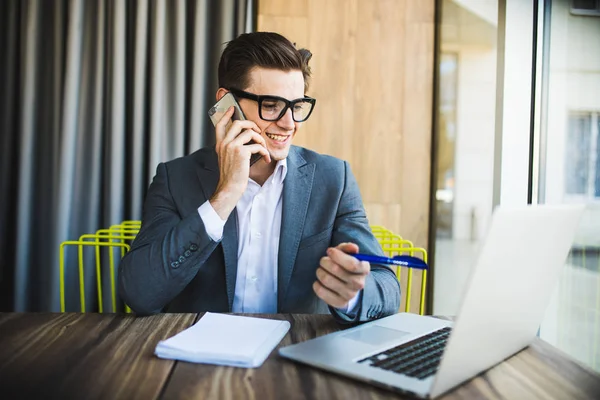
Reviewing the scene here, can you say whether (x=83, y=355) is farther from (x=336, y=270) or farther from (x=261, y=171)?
(x=261, y=171)

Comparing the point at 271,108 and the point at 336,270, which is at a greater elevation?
the point at 271,108

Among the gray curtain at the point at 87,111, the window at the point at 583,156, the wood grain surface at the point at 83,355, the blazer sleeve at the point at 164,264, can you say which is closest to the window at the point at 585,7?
the window at the point at 583,156

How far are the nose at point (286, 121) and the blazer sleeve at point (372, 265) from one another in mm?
262

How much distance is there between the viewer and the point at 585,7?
5.84 feet

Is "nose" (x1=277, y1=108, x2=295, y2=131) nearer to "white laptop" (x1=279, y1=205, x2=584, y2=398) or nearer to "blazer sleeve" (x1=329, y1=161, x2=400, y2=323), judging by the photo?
"blazer sleeve" (x1=329, y1=161, x2=400, y2=323)

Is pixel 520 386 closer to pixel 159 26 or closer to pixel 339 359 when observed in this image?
pixel 339 359

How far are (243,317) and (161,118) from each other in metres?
2.05

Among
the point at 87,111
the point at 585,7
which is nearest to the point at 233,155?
the point at 585,7

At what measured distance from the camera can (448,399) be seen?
781 mm

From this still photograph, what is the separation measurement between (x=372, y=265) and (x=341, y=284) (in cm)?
40

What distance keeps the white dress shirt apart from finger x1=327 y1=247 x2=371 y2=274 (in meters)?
0.63

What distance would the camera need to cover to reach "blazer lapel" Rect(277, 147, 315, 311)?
1595 mm

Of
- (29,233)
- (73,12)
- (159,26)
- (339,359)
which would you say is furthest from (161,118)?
(339,359)

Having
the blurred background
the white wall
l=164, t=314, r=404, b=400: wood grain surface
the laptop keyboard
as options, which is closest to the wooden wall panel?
the blurred background
